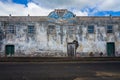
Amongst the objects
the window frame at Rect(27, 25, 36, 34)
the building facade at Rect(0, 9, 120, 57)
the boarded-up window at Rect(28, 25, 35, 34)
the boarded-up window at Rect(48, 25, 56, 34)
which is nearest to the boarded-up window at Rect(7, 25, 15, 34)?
the building facade at Rect(0, 9, 120, 57)

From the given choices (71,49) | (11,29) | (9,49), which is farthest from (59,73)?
(11,29)

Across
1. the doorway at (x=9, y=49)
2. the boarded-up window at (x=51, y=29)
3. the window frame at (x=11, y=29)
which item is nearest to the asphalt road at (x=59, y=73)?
the doorway at (x=9, y=49)

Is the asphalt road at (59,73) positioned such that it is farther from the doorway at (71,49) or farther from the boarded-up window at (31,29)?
the boarded-up window at (31,29)

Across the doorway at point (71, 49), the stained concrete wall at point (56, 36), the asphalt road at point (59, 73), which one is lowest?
the asphalt road at point (59, 73)

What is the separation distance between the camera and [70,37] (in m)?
29.0

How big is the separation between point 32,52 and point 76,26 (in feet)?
23.6

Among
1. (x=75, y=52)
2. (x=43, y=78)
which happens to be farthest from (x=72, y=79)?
(x=75, y=52)

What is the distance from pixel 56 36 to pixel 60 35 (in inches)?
22.9

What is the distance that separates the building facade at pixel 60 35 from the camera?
28.8 metres

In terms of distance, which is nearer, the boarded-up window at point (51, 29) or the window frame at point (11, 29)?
the window frame at point (11, 29)

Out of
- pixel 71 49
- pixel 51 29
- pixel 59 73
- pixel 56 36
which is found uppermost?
pixel 51 29

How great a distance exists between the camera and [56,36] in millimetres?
28984

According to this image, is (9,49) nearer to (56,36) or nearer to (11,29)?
(11,29)

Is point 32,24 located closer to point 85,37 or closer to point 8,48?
point 8,48
